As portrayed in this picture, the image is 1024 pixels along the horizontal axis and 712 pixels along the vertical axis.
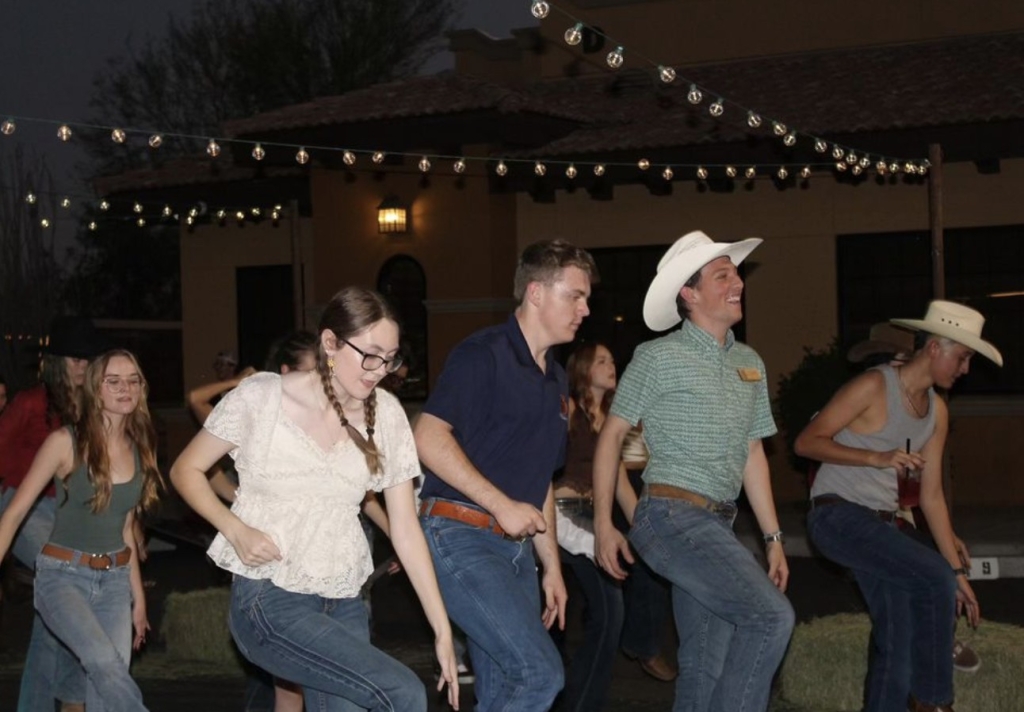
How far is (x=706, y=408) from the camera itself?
19.6 feet

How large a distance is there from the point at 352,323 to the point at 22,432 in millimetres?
3658

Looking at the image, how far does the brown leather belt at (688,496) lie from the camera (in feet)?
19.4

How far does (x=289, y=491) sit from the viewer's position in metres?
4.71

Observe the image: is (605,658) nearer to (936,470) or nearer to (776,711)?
(776,711)

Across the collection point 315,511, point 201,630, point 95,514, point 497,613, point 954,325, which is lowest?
point 201,630

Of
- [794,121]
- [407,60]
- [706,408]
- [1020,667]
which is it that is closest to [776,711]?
[1020,667]

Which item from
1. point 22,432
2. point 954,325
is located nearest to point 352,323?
point 954,325

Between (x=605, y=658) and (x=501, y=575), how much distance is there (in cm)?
203

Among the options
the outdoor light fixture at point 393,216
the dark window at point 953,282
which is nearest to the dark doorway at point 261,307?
the outdoor light fixture at point 393,216

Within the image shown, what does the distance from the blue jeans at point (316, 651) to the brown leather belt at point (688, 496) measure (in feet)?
5.21

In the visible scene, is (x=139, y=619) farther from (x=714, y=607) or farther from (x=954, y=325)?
(x=954, y=325)

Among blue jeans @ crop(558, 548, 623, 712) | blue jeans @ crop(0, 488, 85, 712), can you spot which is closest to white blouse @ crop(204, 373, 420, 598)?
blue jeans @ crop(0, 488, 85, 712)

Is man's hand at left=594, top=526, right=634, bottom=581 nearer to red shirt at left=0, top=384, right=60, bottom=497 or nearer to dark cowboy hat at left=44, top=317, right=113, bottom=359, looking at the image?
dark cowboy hat at left=44, top=317, right=113, bottom=359

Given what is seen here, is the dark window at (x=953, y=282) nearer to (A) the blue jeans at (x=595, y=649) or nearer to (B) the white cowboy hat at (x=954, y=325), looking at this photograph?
(B) the white cowboy hat at (x=954, y=325)
